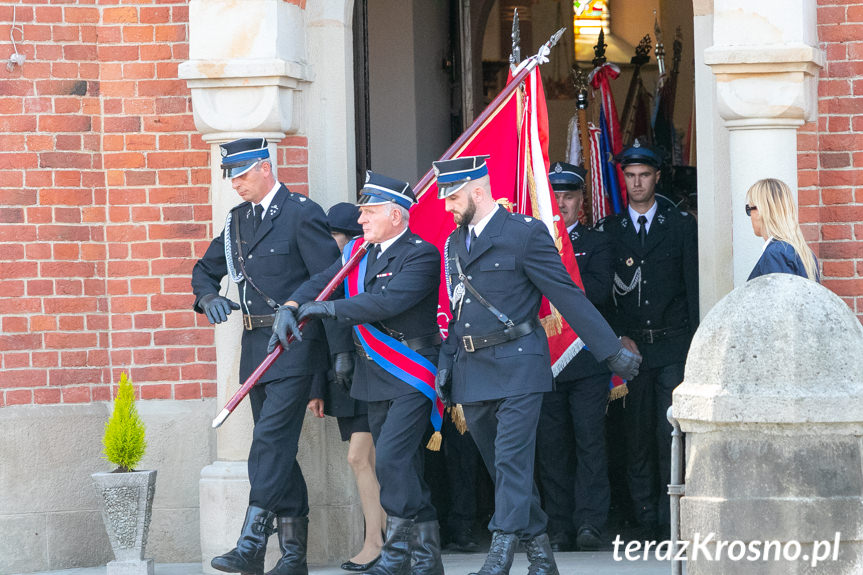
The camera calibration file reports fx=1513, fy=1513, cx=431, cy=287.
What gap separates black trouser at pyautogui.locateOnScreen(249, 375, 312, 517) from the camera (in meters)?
6.65

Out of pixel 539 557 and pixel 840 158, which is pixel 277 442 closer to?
pixel 539 557

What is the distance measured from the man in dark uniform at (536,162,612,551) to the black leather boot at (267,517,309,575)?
1.37 meters

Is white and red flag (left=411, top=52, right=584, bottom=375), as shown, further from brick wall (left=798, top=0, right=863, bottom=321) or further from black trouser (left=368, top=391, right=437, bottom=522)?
brick wall (left=798, top=0, right=863, bottom=321)

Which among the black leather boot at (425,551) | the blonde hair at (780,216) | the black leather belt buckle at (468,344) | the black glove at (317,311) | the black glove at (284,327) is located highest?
the blonde hair at (780,216)

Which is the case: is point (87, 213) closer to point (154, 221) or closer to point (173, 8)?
point (154, 221)

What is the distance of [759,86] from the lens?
6.63 metres

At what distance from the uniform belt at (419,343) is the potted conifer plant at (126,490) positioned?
1121 mm

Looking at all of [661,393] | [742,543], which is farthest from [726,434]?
[661,393]

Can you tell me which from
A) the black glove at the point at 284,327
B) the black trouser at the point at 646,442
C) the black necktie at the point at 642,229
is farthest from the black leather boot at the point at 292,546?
the black necktie at the point at 642,229

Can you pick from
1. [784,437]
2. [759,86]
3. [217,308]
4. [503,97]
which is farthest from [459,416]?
[784,437]

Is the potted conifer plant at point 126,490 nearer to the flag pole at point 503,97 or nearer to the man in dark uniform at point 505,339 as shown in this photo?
the man in dark uniform at point 505,339

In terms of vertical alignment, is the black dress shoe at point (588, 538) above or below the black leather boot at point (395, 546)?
below

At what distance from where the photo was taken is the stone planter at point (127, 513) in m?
6.79

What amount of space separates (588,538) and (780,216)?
6.91ft
